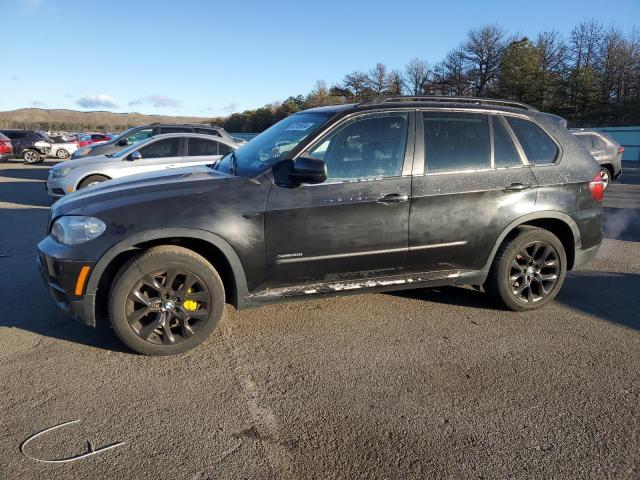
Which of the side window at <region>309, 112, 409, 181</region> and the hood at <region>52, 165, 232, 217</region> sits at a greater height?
the side window at <region>309, 112, 409, 181</region>

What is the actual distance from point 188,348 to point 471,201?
262cm

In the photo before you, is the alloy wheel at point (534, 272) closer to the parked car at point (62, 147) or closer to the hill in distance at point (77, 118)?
the parked car at point (62, 147)

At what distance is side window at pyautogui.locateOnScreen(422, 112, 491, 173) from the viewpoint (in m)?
4.13

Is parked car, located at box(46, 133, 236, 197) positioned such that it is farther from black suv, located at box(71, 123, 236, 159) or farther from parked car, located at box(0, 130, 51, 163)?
parked car, located at box(0, 130, 51, 163)

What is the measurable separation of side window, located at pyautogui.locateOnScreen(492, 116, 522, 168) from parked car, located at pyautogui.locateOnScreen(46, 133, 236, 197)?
6.14 metres

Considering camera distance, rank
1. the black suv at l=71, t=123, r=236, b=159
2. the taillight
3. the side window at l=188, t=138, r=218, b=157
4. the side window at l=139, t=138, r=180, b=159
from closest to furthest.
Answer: the taillight
the side window at l=139, t=138, r=180, b=159
the side window at l=188, t=138, r=218, b=157
the black suv at l=71, t=123, r=236, b=159

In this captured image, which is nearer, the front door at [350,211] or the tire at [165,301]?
the tire at [165,301]

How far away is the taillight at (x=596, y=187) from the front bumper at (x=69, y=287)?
4.40 meters

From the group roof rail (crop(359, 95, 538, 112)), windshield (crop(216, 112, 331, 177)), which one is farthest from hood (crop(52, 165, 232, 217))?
roof rail (crop(359, 95, 538, 112))

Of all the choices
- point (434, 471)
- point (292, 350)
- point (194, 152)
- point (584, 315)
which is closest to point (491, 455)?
point (434, 471)

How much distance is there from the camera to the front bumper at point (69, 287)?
11.2 feet

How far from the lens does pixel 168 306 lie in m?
3.55

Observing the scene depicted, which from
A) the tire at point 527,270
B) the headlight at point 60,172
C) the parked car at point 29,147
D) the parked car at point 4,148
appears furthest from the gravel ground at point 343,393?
the parked car at point 29,147

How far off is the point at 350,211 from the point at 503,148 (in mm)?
1633
